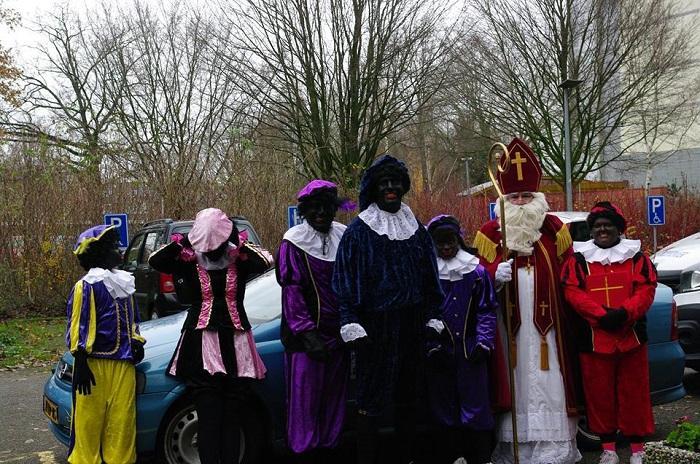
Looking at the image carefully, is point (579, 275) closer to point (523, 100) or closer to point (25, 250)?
point (25, 250)

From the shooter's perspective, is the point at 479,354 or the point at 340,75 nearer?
the point at 479,354

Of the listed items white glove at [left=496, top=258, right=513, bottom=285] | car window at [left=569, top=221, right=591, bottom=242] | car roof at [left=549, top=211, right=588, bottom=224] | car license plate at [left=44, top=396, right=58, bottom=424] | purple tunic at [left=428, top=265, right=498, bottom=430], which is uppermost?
car roof at [left=549, top=211, right=588, bottom=224]

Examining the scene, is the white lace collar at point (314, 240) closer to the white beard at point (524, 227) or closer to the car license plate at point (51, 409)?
the white beard at point (524, 227)

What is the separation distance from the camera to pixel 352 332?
3.93m

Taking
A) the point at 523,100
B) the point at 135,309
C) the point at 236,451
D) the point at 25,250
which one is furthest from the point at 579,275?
the point at 523,100

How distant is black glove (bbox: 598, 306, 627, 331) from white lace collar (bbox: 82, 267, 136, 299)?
2.96m

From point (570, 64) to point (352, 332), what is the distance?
19.7 metres

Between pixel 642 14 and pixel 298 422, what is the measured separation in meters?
20.5

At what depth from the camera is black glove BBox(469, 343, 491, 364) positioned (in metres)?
4.40

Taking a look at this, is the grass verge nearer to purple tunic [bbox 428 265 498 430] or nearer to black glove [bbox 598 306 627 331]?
purple tunic [bbox 428 265 498 430]

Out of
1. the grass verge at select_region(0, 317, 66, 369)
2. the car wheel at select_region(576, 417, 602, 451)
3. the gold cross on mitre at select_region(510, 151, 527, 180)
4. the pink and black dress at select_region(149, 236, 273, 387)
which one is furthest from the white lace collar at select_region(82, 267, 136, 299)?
the grass verge at select_region(0, 317, 66, 369)

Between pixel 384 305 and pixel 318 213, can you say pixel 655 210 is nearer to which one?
pixel 318 213

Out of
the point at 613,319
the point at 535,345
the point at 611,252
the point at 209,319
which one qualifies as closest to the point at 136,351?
the point at 209,319

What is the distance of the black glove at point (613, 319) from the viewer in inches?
175
